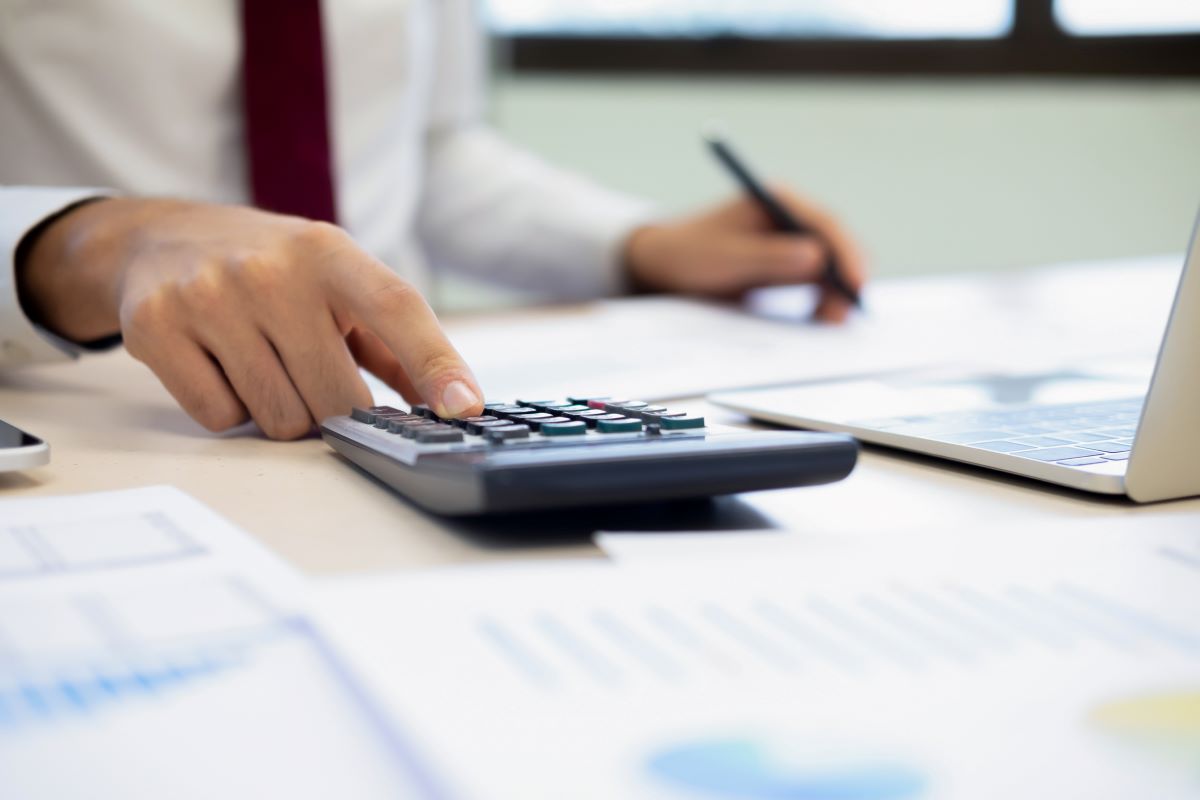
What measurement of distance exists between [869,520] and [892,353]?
330mm

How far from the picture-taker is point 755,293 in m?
0.97

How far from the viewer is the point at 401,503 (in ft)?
1.14

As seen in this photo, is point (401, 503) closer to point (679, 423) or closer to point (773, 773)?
point (679, 423)

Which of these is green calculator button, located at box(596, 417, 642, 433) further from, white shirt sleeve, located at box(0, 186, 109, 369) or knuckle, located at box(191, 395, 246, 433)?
white shirt sleeve, located at box(0, 186, 109, 369)

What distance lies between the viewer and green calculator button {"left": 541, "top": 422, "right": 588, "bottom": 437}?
338 millimetres

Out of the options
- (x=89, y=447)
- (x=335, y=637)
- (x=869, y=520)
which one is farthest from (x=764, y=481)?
(x=89, y=447)

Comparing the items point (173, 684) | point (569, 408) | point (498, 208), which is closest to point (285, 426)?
point (569, 408)

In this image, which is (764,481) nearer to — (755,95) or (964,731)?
(964,731)

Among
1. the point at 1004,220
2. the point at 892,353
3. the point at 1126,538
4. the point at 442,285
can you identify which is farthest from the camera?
the point at 442,285

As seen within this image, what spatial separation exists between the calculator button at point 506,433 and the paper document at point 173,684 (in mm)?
76

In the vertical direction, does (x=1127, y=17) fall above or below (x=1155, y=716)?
above

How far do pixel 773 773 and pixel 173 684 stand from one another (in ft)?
0.37

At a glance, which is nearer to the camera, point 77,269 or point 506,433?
point 506,433

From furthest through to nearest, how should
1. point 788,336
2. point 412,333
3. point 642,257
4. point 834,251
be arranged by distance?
point 642,257 → point 834,251 → point 788,336 → point 412,333
